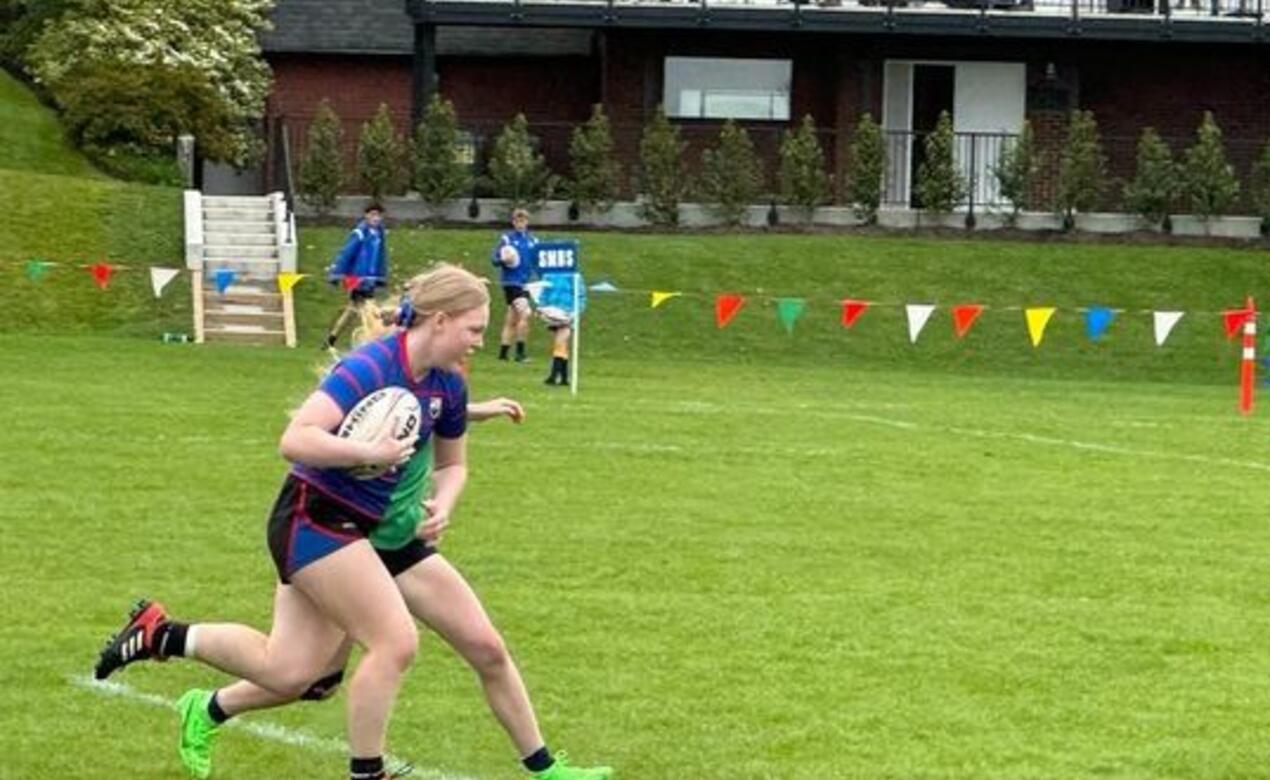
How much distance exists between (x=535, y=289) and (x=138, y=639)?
19092mm

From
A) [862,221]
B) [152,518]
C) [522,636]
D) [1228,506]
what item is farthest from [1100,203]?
[522,636]

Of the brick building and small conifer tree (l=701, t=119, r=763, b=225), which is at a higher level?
the brick building

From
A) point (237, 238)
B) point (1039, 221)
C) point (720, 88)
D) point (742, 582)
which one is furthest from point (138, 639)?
point (720, 88)

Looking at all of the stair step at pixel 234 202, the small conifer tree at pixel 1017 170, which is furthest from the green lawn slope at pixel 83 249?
the small conifer tree at pixel 1017 170

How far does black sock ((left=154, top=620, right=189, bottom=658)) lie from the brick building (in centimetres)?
3346

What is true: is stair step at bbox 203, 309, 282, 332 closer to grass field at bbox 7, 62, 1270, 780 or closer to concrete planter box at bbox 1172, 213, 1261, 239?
grass field at bbox 7, 62, 1270, 780

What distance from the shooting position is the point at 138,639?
9273mm

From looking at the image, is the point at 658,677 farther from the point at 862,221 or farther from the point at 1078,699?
the point at 862,221

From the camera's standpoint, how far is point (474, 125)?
44969 mm

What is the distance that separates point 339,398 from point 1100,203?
35.2 m

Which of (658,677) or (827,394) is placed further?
(827,394)

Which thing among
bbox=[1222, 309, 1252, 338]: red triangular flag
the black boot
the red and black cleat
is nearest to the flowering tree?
bbox=[1222, 309, 1252, 338]: red triangular flag

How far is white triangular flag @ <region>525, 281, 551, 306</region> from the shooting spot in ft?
91.1

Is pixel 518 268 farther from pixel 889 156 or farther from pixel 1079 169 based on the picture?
pixel 889 156
